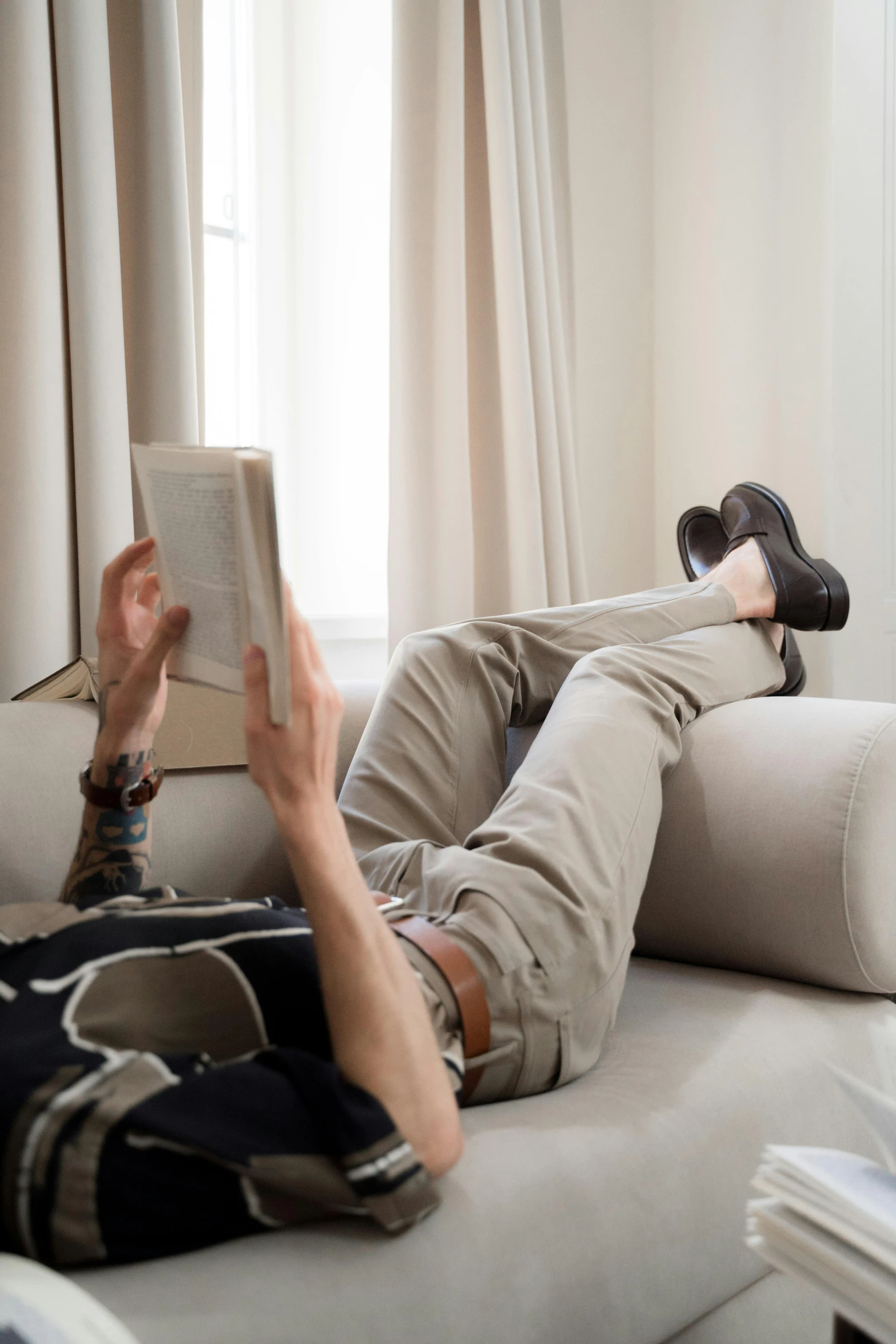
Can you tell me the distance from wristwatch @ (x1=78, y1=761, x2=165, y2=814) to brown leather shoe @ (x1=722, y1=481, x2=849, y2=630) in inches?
41.1

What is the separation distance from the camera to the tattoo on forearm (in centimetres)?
101

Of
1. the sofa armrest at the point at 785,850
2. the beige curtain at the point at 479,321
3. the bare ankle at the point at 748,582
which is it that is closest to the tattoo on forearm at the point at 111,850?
the sofa armrest at the point at 785,850

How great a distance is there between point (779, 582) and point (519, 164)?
1.27m

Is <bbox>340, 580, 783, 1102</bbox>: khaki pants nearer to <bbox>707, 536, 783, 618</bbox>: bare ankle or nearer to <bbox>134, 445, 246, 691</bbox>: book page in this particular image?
<bbox>707, 536, 783, 618</bbox>: bare ankle

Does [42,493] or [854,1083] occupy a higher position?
[42,493]

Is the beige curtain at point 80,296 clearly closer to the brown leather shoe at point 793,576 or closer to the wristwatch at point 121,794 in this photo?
the wristwatch at point 121,794

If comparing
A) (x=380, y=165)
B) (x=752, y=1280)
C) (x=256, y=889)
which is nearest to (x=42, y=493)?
(x=256, y=889)

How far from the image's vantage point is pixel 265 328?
2.31 metres

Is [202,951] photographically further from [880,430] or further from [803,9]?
[803,9]

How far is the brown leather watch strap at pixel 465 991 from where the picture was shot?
0.88m

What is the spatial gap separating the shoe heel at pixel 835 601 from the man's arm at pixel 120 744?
3.58 ft

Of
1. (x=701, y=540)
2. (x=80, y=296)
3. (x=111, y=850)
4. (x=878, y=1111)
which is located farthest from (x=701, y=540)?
(x=878, y=1111)

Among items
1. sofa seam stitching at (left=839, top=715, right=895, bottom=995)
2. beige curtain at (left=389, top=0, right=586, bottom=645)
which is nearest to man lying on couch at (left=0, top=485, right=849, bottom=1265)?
sofa seam stitching at (left=839, top=715, right=895, bottom=995)

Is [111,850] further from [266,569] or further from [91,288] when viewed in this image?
[91,288]
